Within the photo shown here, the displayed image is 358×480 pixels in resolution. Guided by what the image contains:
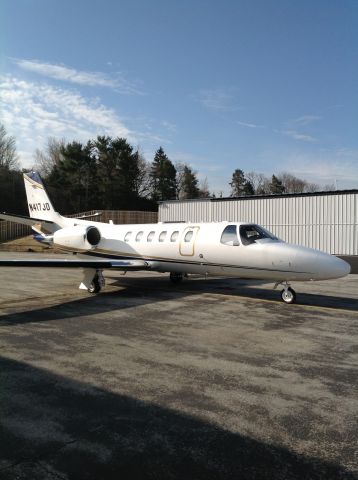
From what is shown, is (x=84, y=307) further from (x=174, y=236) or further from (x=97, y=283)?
(x=174, y=236)

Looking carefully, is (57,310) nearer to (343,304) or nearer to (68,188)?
(343,304)

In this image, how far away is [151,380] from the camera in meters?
5.20

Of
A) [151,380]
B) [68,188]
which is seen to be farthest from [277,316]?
[68,188]

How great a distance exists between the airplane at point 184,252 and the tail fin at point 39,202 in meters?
0.04

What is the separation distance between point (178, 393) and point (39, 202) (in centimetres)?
1495

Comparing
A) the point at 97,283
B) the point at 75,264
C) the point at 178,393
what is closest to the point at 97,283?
the point at 97,283

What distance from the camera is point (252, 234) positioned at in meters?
11.2

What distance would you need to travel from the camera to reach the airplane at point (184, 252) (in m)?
10.1

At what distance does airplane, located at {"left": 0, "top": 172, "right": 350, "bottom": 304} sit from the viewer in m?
10.1

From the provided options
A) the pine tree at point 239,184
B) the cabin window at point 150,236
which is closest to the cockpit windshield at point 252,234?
the cabin window at point 150,236

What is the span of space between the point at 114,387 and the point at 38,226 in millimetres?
13783

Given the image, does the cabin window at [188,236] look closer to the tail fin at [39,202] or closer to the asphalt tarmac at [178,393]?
the asphalt tarmac at [178,393]

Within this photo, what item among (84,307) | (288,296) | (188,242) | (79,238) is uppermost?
(79,238)

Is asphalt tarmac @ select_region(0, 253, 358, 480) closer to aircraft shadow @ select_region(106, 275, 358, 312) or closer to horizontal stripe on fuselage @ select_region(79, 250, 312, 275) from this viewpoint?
horizontal stripe on fuselage @ select_region(79, 250, 312, 275)
